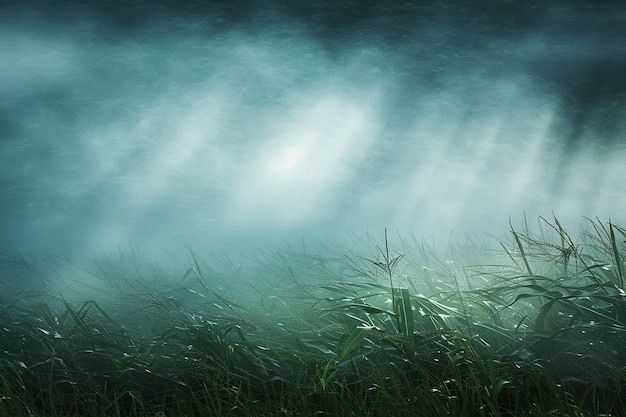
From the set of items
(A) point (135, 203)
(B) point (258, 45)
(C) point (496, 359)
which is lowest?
(A) point (135, 203)

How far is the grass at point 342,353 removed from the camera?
2129 millimetres

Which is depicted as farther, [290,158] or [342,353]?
[290,158]

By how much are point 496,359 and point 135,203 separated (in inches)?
123

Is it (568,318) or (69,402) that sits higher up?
(568,318)

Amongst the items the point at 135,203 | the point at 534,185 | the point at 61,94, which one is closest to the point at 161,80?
the point at 61,94

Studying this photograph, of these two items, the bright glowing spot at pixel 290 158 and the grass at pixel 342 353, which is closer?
the grass at pixel 342 353

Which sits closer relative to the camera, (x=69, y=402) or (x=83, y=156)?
(x=69, y=402)

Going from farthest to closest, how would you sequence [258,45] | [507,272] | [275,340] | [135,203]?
1. [258,45]
2. [135,203]
3. [507,272]
4. [275,340]

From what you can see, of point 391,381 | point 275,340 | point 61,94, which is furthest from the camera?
point 61,94

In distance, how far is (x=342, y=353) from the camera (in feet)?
7.11

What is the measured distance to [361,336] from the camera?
221 cm

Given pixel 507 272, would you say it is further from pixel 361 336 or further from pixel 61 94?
pixel 61 94

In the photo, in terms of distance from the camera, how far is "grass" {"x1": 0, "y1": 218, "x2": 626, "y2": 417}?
2129 millimetres

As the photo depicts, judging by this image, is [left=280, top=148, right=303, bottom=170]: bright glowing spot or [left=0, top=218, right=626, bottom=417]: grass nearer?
[left=0, top=218, right=626, bottom=417]: grass
